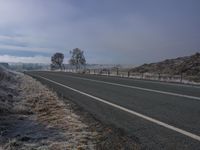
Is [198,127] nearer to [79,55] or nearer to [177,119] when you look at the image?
[177,119]

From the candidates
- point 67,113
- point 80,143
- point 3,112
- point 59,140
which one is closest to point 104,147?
point 80,143

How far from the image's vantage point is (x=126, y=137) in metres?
6.18

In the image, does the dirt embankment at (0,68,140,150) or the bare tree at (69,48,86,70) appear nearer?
the dirt embankment at (0,68,140,150)

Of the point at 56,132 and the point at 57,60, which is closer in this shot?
the point at 56,132

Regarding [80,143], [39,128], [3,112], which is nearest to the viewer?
[80,143]

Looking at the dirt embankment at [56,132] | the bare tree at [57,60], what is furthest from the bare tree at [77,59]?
the dirt embankment at [56,132]

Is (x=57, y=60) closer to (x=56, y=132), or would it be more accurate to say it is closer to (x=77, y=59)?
(x=77, y=59)

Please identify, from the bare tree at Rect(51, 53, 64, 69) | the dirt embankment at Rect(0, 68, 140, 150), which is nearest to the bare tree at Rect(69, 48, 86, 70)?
the bare tree at Rect(51, 53, 64, 69)

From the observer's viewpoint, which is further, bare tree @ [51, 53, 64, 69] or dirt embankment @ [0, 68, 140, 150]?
bare tree @ [51, 53, 64, 69]

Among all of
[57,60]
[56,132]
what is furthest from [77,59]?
[56,132]

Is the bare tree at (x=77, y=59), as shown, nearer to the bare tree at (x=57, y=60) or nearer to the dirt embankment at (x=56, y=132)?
the bare tree at (x=57, y=60)

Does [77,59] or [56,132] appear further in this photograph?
[77,59]

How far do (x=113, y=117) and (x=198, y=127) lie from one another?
105 inches

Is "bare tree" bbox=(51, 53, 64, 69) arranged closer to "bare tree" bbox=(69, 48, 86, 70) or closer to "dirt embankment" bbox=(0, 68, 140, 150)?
"bare tree" bbox=(69, 48, 86, 70)
